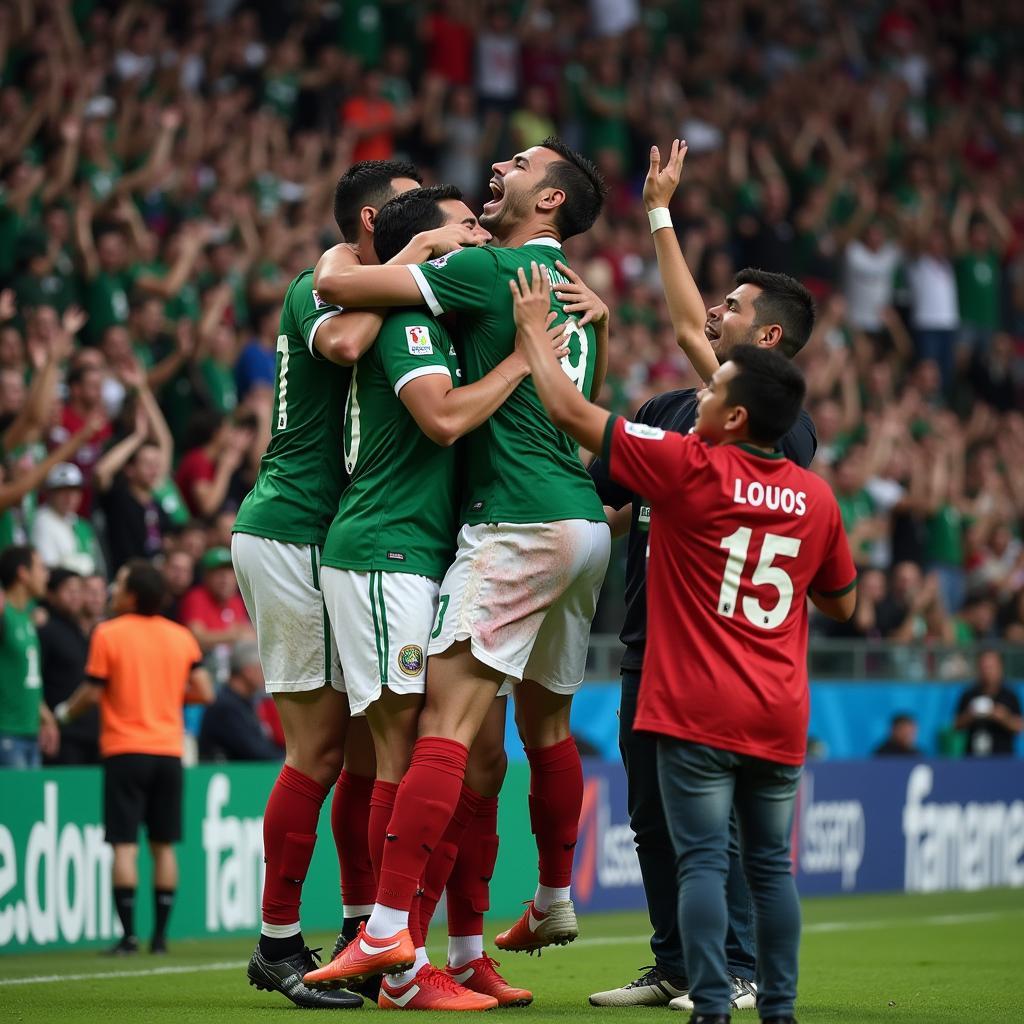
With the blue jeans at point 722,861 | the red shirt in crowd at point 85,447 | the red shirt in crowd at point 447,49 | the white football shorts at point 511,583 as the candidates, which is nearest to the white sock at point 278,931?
the white football shorts at point 511,583

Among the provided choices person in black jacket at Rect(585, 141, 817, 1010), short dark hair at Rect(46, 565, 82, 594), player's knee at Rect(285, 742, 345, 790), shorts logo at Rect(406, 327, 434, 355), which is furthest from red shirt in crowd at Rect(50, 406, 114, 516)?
shorts logo at Rect(406, 327, 434, 355)

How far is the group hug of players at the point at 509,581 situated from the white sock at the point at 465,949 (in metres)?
0.01

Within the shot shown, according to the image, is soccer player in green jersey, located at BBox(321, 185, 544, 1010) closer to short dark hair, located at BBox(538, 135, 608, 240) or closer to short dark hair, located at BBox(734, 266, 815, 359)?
short dark hair, located at BBox(538, 135, 608, 240)

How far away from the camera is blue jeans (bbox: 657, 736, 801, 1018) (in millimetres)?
5223

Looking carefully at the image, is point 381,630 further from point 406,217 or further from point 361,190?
point 361,190

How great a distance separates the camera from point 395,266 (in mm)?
6285

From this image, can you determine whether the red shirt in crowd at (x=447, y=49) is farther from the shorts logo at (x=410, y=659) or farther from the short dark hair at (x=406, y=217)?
the shorts logo at (x=410, y=659)

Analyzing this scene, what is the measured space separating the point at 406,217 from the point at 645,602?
5.22 feet

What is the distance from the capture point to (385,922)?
5996 mm

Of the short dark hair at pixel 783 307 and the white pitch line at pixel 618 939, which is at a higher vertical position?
the short dark hair at pixel 783 307

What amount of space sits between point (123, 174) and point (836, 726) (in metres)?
7.28

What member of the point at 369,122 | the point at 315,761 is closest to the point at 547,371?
the point at 315,761

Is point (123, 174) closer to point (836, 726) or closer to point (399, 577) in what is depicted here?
point (836, 726)

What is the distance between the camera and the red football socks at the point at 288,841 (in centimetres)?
653
